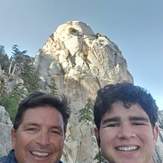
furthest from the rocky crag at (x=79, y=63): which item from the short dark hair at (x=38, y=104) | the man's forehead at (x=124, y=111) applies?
the man's forehead at (x=124, y=111)

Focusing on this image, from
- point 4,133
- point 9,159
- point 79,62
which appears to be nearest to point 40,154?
point 9,159

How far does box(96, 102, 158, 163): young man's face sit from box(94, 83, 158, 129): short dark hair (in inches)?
2.5

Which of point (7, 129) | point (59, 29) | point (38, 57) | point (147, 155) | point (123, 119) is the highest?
point (59, 29)

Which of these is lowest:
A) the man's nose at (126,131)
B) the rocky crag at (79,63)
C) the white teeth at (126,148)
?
the white teeth at (126,148)

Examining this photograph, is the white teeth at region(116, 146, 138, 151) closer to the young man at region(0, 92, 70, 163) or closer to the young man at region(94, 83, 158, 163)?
the young man at region(94, 83, 158, 163)

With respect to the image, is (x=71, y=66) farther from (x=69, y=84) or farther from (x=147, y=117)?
(x=147, y=117)

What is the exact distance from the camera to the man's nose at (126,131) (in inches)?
149

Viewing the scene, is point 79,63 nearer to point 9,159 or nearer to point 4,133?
point 4,133

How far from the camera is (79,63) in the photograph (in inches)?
2564

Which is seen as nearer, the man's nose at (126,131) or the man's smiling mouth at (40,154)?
the man's nose at (126,131)

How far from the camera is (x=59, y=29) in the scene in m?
72.9

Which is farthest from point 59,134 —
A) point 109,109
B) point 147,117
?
point 147,117

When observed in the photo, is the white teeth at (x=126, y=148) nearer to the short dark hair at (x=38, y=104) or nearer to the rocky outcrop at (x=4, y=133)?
the short dark hair at (x=38, y=104)

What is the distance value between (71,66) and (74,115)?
12.7 meters
